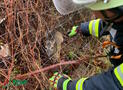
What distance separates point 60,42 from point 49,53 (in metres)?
0.21

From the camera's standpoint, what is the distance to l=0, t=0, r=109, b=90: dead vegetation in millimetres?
2324

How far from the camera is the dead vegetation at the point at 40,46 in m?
2.32

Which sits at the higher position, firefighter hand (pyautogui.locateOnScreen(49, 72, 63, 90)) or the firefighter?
the firefighter

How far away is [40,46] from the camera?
2.51 m

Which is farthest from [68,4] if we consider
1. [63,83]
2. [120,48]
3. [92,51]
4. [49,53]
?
[92,51]

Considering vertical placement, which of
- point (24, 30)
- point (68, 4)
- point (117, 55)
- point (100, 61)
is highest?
point (68, 4)

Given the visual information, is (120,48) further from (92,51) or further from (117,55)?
(92,51)

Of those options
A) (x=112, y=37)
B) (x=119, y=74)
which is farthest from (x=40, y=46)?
(x=119, y=74)

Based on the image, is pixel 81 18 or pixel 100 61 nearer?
pixel 100 61

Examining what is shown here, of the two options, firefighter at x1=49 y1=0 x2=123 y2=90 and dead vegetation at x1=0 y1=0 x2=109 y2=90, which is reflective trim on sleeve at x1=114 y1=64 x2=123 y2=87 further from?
dead vegetation at x1=0 y1=0 x2=109 y2=90

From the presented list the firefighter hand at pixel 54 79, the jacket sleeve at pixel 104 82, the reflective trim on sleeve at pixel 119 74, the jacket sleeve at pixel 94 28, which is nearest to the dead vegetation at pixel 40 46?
the firefighter hand at pixel 54 79

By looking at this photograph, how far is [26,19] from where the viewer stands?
2.43 m

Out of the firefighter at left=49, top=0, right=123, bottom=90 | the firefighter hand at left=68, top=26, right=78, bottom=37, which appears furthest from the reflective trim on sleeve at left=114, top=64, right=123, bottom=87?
the firefighter hand at left=68, top=26, right=78, bottom=37

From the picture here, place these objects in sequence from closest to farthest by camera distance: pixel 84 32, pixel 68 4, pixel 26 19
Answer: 1. pixel 68 4
2. pixel 26 19
3. pixel 84 32
